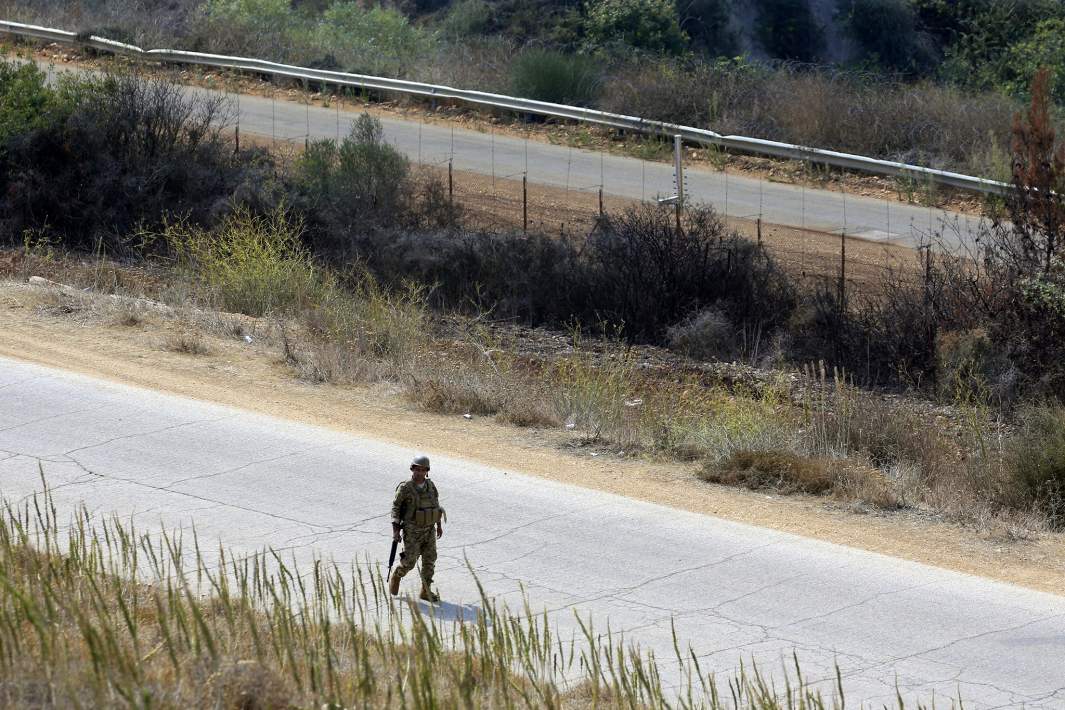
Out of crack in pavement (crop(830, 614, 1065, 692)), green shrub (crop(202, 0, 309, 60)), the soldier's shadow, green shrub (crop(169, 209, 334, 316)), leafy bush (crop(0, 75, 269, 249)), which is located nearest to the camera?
crack in pavement (crop(830, 614, 1065, 692))

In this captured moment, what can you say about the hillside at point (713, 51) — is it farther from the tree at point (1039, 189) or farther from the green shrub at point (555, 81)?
the tree at point (1039, 189)

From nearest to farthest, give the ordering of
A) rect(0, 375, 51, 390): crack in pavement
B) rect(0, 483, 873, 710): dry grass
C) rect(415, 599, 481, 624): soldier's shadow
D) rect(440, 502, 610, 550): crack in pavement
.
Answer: rect(0, 483, 873, 710): dry grass → rect(415, 599, 481, 624): soldier's shadow → rect(440, 502, 610, 550): crack in pavement → rect(0, 375, 51, 390): crack in pavement

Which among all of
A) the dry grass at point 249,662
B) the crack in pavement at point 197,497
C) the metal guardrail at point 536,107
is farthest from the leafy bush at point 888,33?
the dry grass at point 249,662

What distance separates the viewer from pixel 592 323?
68.2ft

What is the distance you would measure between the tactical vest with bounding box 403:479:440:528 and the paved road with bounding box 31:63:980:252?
14.2 meters

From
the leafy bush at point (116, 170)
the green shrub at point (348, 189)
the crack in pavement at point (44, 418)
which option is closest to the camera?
the crack in pavement at point (44, 418)

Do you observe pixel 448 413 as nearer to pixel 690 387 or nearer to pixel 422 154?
pixel 690 387

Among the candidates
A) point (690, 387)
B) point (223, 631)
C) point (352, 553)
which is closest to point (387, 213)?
point (690, 387)

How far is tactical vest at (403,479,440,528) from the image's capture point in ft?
31.5

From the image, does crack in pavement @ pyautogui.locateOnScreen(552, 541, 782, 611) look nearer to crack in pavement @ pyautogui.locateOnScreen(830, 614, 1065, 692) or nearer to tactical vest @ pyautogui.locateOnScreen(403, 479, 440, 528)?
tactical vest @ pyautogui.locateOnScreen(403, 479, 440, 528)

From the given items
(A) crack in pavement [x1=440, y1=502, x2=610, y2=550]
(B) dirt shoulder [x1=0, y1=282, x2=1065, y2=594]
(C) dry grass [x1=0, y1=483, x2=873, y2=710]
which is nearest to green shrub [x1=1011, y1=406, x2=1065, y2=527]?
(B) dirt shoulder [x1=0, y1=282, x2=1065, y2=594]

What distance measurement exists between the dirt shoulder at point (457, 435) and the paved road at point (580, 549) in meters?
0.46

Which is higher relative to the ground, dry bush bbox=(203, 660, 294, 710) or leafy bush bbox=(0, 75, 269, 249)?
leafy bush bbox=(0, 75, 269, 249)

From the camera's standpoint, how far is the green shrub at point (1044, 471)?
482 inches
